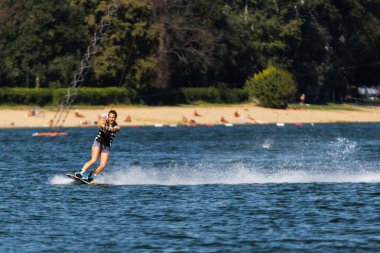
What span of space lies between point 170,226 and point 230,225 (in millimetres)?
1340

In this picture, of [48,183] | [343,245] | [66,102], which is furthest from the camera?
[66,102]

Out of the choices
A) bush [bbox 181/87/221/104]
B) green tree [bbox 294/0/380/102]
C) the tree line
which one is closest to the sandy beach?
bush [bbox 181/87/221/104]

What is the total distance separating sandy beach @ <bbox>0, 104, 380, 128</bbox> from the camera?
7900cm

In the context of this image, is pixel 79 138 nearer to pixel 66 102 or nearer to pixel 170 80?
pixel 66 102

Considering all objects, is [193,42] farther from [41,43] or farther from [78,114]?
[78,114]

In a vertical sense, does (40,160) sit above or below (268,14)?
below

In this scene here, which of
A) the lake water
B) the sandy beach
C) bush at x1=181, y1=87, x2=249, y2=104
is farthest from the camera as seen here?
bush at x1=181, y1=87, x2=249, y2=104

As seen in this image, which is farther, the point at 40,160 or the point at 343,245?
the point at 40,160

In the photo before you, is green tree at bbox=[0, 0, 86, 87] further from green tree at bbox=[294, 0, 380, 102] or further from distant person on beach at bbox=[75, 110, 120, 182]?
distant person on beach at bbox=[75, 110, 120, 182]

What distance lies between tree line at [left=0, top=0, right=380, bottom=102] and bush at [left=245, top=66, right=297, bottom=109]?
298 centimetres

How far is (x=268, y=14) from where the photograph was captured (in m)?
104

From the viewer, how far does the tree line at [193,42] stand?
86.4m

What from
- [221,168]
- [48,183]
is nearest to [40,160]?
[221,168]

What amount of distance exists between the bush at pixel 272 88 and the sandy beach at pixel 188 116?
0.78 m
